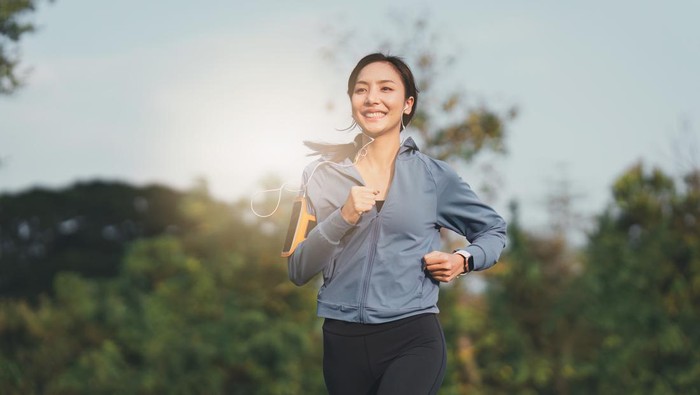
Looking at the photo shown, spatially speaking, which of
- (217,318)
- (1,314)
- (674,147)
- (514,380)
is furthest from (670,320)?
(1,314)

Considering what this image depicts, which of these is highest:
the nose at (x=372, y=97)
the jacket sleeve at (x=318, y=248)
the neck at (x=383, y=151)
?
the nose at (x=372, y=97)

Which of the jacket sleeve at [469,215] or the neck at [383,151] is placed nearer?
the jacket sleeve at [469,215]

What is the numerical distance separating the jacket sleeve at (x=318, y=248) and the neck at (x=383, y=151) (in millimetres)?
252

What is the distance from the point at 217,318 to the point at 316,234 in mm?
16890

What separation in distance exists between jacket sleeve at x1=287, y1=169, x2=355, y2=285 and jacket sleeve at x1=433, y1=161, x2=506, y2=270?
40cm

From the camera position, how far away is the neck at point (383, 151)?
12.6 ft

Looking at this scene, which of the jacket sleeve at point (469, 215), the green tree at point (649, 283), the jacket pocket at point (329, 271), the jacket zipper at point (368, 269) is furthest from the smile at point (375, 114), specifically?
the green tree at point (649, 283)

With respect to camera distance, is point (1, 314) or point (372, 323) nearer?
point (372, 323)

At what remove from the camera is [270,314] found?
19656 mm

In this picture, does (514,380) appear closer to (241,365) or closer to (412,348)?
(241,365)

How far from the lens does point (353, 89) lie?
3.86 metres

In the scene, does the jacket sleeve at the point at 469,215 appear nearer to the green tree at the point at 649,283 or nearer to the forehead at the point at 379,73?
the forehead at the point at 379,73

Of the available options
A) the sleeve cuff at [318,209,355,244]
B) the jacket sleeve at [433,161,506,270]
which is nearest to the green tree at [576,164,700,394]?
the jacket sleeve at [433,161,506,270]

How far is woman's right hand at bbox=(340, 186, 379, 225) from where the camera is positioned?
351cm
